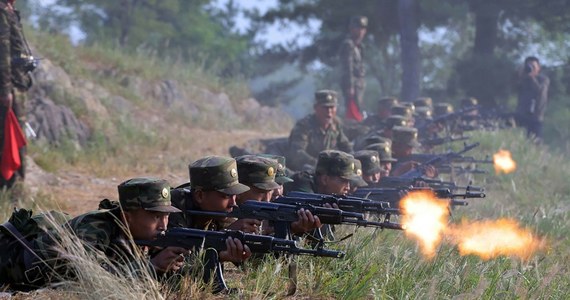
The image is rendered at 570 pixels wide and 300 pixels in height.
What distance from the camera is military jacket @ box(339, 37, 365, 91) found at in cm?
1878

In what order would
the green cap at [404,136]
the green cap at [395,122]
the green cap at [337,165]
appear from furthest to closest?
the green cap at [395,122] < the green cap at [404,136] < the green cap at [337,165]

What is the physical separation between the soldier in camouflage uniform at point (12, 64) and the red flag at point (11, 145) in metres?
0.05

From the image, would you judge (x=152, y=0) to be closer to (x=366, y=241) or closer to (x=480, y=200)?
(x=480, y=200)

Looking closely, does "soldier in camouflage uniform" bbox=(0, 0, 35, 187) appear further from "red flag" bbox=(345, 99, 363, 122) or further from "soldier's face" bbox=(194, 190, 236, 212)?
"red flag" bbox=(345, 99, 363, 122)

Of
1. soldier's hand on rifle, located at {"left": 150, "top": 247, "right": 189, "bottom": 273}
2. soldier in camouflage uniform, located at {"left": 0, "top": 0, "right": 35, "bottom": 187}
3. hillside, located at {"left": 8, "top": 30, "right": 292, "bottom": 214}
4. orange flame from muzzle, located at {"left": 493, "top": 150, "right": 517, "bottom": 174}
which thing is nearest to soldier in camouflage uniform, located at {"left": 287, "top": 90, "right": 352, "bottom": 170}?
hillside, located at {"left": 8, "top": 30, "right": 292, "bottom": 214}

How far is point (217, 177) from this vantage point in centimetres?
652

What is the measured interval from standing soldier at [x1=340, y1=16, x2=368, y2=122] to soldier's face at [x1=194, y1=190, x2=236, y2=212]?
1230 centimetres

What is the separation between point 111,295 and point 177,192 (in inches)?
72.4

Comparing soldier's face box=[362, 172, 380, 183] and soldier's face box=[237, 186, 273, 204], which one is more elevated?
soldier's face box=[362, 172, 380, 183]

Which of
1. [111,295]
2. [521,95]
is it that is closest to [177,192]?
[111,295]

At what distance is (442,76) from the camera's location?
111 feet

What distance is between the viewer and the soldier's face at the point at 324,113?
13016 mm

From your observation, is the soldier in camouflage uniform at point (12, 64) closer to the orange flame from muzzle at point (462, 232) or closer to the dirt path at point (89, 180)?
the dirt path at point (89, 180)

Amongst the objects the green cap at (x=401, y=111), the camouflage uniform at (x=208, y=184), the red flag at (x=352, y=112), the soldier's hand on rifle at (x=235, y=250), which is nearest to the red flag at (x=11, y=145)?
the camouflage uniform at (x=208, y=184)
